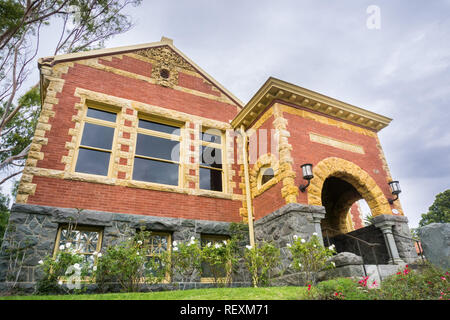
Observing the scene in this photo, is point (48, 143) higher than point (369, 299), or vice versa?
point (48, 143)

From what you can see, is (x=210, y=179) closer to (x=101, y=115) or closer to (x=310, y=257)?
(x=101, y=115)

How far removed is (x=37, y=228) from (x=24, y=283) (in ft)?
3.71

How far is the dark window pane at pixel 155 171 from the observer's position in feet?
26.2

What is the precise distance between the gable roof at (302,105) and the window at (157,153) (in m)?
2.38

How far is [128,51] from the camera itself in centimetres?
947

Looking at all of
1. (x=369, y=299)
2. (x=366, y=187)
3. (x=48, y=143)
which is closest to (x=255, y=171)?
(x=366, y=187)

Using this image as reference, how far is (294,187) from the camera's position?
6820 millimetres

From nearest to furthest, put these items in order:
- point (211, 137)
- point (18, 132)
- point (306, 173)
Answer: point (306, 173) < point (211, 137) < point (18, 132)

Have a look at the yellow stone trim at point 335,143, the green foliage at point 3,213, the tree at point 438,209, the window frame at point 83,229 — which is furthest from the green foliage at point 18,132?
the tree at point 438,209

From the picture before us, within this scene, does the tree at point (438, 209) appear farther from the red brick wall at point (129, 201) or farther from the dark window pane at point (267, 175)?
the red brick wall at point (129, 201)

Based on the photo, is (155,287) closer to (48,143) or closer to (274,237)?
(274,237)

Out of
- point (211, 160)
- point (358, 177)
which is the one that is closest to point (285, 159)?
point (358, 177)

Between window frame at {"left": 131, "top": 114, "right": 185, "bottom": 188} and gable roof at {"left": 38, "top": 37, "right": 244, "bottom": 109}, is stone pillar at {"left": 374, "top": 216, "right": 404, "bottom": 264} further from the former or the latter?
gable roof at {"left": 38, "top": 37, "right": 244, "bottom": 109}

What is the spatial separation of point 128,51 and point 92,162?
434cm
